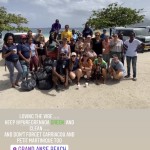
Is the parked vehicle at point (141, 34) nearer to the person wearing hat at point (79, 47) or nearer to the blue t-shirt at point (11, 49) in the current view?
the person wearing hat at point (79, 47)

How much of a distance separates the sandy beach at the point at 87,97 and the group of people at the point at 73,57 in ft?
1.18

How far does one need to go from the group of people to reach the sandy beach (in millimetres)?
360

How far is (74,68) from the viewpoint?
1009cm

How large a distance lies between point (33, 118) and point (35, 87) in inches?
153

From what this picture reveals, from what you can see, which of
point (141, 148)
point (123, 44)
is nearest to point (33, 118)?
point (141, 148)

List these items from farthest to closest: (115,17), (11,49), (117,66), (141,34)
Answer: (115,17) < (141,34) < (117,66) < (11,49)

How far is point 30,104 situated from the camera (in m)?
8.67

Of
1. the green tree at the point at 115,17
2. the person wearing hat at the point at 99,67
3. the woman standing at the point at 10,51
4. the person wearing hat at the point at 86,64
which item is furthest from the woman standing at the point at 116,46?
the green tree at the point at 115,17

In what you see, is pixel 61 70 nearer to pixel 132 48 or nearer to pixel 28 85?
pixel 28 85

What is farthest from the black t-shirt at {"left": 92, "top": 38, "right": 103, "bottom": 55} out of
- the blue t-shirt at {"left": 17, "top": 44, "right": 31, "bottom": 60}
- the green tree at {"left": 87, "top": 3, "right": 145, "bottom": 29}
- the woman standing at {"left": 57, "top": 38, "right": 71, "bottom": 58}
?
the green tree at {"left": 87, "top": 3, "right": 145, "bottom": 29}

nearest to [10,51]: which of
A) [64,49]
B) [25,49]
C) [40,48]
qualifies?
[25,49]

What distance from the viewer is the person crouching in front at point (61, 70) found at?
970cm

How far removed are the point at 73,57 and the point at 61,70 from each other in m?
0.58

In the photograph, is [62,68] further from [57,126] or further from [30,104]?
[57,126]
